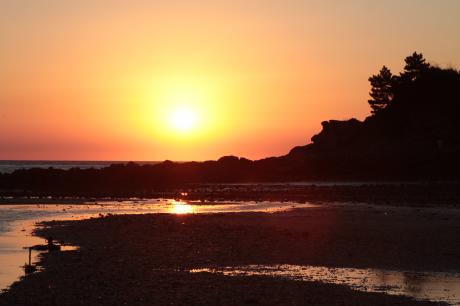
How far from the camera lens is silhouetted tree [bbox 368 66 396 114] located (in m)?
102

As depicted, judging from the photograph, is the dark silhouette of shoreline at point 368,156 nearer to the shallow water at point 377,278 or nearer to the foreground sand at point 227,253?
the foreground sand at point 227,253

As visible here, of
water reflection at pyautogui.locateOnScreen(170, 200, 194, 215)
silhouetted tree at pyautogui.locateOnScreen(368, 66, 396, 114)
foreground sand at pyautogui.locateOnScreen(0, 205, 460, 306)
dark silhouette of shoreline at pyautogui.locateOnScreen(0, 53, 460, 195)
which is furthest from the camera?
silhouetted tree at pyautogui.locateOnScreen(368, 66, 396, 114)

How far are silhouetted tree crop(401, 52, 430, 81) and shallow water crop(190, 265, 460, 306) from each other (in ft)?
270

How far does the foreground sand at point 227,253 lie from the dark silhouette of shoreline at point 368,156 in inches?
1640

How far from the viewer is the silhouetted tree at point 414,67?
9975cm

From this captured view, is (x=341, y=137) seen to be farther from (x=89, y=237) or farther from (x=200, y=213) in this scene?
(x=89, y=237)

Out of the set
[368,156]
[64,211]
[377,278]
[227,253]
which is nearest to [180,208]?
[64,211]

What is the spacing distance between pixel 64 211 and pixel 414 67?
6587 cm

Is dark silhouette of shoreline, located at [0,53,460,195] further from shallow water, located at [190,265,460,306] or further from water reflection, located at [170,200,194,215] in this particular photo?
shallow water, located at [190,265,460,306]

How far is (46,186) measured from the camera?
3270 inches

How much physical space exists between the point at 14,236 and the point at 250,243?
37.6ft

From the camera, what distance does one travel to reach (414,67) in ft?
328

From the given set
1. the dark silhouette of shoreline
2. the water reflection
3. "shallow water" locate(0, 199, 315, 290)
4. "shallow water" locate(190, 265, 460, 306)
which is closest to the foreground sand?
"shallow water" locate(190, 265, 460, 306)

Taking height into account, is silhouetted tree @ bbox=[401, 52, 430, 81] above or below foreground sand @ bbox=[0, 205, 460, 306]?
above
